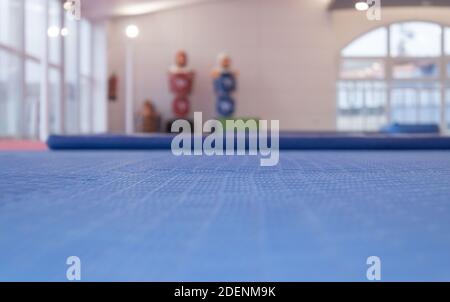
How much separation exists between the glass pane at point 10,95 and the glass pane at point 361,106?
7.08m

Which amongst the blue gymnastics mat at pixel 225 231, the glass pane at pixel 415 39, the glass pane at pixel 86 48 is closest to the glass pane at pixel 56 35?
the glass pane at pixel 86 48

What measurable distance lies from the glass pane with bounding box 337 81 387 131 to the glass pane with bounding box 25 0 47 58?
660 centimetres

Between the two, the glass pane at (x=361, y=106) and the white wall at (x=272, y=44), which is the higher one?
the white wall at (x=272, y=44)

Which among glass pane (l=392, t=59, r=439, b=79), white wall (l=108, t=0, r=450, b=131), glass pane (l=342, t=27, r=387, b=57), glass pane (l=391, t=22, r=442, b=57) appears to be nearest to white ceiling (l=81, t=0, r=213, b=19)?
white wall (l=108, t=0, r=450, b=131)

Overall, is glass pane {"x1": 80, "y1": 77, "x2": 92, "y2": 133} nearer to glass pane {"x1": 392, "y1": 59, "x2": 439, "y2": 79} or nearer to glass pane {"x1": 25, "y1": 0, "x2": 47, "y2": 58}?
glass pane {"x1": 25, "y1": 0, "x2": 47, "y2": 58}

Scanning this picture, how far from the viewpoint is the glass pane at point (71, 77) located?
33.6 feet

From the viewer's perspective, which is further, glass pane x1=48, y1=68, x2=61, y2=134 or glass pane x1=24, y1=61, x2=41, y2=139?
glass pane x1=48, y1=68, x2=61, y2=134

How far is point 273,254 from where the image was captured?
692 millimetres

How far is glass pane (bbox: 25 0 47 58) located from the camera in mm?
8320

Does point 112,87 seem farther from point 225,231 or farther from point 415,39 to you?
point 225,231

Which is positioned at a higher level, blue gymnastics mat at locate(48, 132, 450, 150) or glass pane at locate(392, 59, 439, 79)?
glass pane at locate(392, 59, 439, 79)

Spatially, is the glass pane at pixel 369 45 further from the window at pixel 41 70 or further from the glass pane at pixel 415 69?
the window at pixel 41 70

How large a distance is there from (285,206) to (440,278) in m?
0.46

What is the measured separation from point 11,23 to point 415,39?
8664 mm
